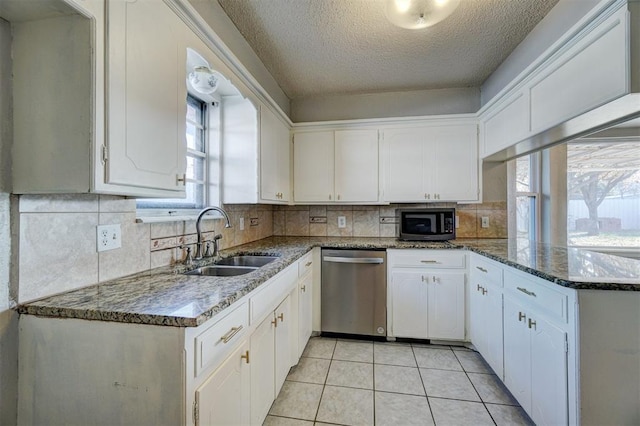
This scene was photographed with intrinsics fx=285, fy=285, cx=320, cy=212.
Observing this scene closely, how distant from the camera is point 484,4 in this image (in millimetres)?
1790

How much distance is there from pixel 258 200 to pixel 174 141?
0.97 meters

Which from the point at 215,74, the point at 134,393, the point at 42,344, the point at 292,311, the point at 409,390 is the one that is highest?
the point at 215,74

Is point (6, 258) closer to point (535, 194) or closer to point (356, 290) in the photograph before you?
point (356, 290)

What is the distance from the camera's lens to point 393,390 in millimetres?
1883

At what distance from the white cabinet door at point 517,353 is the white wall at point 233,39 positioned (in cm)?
248

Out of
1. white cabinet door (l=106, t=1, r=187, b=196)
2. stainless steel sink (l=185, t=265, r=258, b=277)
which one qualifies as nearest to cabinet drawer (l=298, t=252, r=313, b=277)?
stainless steel sink (l=185, t=265, r=258, b=277)

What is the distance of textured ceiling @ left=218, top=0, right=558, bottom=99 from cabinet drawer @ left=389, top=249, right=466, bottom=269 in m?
1.66

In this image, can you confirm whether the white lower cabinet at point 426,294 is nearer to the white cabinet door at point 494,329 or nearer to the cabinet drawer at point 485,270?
the cabinet drawer at point 485,270

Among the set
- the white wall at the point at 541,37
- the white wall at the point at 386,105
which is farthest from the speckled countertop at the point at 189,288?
the white wall at the point at 386,105

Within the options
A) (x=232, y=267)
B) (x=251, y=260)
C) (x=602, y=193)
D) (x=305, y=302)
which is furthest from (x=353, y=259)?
(x=602, y=193)

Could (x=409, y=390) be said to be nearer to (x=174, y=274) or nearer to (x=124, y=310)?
(x=174, y=274)

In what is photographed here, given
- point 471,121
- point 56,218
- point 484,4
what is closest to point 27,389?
point 56,218

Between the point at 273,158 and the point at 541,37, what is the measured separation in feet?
7.03

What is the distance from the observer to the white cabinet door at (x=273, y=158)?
2291 millimetres
